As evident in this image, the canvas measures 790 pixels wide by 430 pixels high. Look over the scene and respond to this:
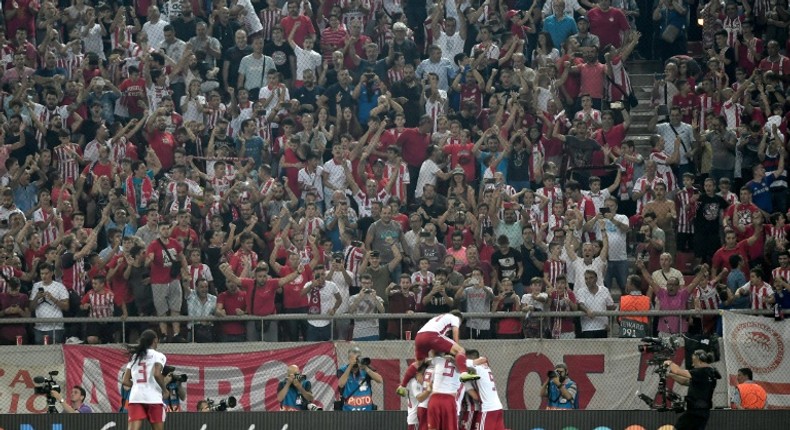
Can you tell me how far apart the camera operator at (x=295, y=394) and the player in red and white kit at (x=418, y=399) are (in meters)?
2.64

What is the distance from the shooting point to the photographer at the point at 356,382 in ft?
66.3

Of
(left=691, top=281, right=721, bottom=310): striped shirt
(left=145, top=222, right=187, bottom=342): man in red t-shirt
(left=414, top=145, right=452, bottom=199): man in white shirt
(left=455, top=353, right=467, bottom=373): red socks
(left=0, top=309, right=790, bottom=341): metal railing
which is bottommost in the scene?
(left=455, top=353, right=467, bottom=373): red socks

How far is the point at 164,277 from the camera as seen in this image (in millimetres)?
21906

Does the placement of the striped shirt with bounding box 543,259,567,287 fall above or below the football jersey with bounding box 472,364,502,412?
above

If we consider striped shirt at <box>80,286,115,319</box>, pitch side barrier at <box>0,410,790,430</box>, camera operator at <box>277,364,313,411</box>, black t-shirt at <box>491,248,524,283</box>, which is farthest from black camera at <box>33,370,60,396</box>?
black t-shirt at <box>491,248,524,283</box>

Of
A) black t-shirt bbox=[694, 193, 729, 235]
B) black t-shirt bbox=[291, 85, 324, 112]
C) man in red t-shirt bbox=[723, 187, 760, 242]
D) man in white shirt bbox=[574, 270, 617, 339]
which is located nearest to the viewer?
man in white shirt bbox=[574, 270, 617, 339]

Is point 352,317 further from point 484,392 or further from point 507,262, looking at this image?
point 484,392

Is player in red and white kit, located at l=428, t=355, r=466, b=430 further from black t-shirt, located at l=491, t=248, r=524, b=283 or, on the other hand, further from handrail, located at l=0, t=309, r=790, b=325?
black t-shirt, located at l=491, t=248, r=524, b=283

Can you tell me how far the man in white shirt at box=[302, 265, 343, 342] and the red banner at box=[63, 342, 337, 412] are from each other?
2.36 feet

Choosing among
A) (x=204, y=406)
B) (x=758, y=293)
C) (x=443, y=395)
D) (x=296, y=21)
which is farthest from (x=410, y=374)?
(x=296, y=21)

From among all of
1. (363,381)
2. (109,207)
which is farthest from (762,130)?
(109,207)

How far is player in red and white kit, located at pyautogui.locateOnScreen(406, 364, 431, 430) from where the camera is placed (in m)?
17.5

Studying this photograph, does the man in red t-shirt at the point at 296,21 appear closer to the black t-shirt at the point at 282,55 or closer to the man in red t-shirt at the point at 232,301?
the black t-shirt at the point at 282,55

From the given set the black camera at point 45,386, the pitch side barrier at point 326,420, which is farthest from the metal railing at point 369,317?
the pitch side barrier at point 326,420
